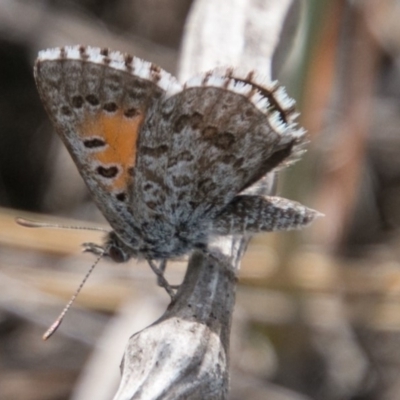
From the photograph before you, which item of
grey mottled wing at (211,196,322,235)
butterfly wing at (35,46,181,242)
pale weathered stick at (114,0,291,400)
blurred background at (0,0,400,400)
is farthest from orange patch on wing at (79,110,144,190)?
blurred background at (0,0,400,400)

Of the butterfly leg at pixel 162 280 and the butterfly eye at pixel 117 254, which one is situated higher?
the butterfly eye at pixel 117 254

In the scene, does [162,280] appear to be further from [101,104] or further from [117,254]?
[101,104]

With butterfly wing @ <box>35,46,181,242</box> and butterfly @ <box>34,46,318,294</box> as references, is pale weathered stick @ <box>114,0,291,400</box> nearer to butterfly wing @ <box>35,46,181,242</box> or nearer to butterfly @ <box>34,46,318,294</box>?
butterfly @ <box>34,46,318,294</box>

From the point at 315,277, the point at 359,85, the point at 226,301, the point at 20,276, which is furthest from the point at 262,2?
the point at 20,276

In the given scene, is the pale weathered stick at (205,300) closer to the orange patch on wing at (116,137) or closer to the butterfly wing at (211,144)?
the butterfly wing at (211,144)

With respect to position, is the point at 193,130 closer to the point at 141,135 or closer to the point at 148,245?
the point at 141,135

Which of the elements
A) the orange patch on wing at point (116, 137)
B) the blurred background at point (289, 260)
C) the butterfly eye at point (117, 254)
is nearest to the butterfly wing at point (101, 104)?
the orange patch on wing at point (116, 137)
